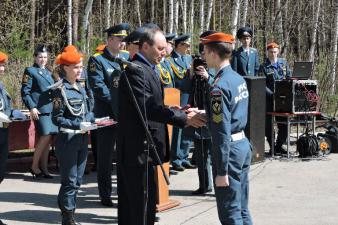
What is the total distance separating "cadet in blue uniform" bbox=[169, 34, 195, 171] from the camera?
10469mm

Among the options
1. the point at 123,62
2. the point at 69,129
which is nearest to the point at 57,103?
the point at 69,129

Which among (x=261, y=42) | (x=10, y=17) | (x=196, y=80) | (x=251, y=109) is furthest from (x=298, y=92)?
(x=261, y=42)

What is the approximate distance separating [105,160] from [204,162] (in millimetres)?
1432

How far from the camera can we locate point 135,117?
5422mm

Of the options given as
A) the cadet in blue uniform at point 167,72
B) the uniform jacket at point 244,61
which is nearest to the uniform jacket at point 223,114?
the cadet in blue uniform at point 167,72

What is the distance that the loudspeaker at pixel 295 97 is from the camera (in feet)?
37.4

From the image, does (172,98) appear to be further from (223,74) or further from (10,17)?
(10,17)

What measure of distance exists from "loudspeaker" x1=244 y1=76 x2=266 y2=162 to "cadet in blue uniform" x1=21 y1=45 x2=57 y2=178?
10.4ft

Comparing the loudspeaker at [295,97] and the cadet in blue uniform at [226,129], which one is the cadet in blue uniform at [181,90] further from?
the cadet in blue uniform at [226,129]

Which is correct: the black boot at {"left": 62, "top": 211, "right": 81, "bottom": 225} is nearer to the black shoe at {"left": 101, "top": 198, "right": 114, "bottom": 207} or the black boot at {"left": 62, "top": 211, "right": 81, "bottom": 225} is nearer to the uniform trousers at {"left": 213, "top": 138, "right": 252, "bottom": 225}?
the black shoe at {"left": 101, "top": 198, "right": 114, "bottom": 207}

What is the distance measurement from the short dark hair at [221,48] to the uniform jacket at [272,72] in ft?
21.7

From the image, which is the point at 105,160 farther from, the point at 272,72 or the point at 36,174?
the point at 272,72

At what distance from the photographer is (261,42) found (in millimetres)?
25094

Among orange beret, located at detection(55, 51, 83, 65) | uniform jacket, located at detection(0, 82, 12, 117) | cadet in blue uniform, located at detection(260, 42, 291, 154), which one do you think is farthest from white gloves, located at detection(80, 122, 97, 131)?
cadet in blue uniform, located at detection(260, 42, 291, 154)
